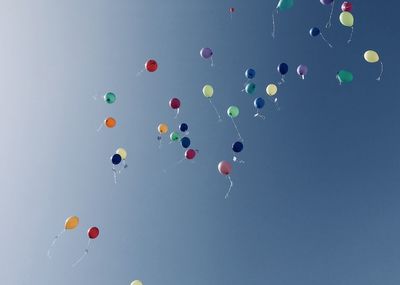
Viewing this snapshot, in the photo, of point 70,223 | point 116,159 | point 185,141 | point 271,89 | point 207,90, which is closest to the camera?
point 70,223

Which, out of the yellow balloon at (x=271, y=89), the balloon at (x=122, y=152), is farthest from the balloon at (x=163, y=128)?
the yellow balloon at (x=271, y=89)

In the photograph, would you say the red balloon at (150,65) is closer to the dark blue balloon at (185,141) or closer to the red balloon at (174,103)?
the red balloon at (174,103)

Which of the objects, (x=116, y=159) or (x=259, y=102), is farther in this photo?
(x=259, y=102)

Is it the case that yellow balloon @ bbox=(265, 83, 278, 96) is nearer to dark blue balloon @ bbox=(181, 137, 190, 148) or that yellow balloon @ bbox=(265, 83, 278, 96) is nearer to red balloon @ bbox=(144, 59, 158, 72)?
dark blue balloon @ bbox=(181, 137, 190, 148)

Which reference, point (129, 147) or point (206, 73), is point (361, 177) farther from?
point (129, 147)

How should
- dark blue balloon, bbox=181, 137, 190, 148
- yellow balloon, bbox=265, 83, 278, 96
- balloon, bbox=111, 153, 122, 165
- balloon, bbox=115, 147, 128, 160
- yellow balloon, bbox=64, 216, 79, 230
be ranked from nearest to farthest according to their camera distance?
yellow balloon, bbox=64, 216, 79, 230
balloon, bbox=111, 153, 122, 165
dark blue balloon, bbox=181, 137, 190, 148
balloon, bbox=115, 147, 128, 160
yellow balloon, bbox=265, 83, 278, 96

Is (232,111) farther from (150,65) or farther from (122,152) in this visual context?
(122,152)

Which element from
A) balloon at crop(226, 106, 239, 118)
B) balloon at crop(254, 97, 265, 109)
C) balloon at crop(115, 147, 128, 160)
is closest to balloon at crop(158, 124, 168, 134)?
balloon at crop(115, 147, 128, 160)

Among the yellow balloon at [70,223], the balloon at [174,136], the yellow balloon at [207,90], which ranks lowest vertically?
the yellow balloon at [70,223]

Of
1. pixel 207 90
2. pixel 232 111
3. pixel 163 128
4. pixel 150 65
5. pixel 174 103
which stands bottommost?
pixel 163 128

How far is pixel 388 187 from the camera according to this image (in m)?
8.57

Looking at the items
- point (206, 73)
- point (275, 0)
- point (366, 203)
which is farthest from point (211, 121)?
point (366, 203)

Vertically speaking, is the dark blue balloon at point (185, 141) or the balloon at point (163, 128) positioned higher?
the balloon at point (163, 128)

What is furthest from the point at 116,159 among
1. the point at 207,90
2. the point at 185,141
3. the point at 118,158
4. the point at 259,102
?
the point at 259,102
